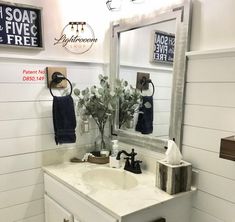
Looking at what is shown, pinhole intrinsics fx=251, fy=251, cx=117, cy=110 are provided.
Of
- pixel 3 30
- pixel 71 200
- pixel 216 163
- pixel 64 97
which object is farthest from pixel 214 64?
pixel 3 30

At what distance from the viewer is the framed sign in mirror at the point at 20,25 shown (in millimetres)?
1456

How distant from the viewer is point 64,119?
65.0 inches

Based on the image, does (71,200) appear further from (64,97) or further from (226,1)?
(226,1)

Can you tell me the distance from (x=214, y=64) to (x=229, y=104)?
21 cm

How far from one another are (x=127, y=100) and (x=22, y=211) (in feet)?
3.38

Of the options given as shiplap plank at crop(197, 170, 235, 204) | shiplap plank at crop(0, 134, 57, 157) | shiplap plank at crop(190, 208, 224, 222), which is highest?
shiplap plank at crop(0, 134, 57, 157)

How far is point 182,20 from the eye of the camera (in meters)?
1.34

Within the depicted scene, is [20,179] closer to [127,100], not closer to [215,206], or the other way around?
[127,100]

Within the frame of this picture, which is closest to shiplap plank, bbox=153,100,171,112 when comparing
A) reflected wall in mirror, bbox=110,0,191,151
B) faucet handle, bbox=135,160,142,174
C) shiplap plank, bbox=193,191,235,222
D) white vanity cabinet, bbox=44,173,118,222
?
reflected wall in mirror, bbox=110,0,191,151

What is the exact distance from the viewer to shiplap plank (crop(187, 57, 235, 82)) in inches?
46.2

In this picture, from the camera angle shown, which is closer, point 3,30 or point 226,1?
point 226,1

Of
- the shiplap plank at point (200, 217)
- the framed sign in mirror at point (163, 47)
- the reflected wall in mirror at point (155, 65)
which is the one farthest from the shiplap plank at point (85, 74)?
the shiplap plank at point (200, 217)

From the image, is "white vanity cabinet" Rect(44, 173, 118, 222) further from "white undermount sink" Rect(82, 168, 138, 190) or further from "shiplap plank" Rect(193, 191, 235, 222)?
"shiplap plank" Rect(193, 191, 235, 222)

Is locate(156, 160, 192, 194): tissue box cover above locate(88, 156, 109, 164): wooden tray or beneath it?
above
